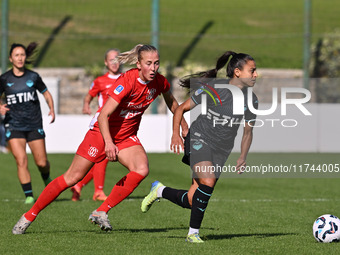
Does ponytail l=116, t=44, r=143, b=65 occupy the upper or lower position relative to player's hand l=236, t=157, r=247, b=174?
upper

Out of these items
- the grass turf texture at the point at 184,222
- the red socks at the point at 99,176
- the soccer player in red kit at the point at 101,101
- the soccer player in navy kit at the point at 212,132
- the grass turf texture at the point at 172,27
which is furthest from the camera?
the grass turf texture at the point at 172,27

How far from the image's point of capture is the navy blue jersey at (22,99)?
9.96 metres

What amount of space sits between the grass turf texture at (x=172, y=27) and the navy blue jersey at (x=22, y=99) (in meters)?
21.5

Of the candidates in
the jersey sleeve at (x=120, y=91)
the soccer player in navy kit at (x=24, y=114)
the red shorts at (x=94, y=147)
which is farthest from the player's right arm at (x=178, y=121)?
the soccer player in navy kit at (x=24, y=114)

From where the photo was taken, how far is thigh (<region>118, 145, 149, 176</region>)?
706 cm

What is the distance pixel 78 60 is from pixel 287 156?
1508cm

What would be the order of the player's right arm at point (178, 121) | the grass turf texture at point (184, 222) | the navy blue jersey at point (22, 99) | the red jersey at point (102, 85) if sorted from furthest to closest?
the red jersey at point (102, 85), the navy blue jersey at point (22, 99), the player's right arm at point (178, 121), the grass turf texture at point (184, 222)

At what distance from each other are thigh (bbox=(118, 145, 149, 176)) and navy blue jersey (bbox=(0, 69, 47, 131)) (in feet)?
10.9

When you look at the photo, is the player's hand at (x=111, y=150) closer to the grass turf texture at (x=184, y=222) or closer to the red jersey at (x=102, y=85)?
the grass turf texture at (x=184, y=222)

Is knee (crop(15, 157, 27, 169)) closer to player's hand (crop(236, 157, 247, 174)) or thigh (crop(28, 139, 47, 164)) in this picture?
thigh (crop(28, 139, 47, 164))

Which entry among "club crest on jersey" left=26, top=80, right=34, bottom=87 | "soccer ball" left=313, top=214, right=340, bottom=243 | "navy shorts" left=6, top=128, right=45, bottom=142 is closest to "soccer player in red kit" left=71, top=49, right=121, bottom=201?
"navy shorts" left=6, top=128, right=45, bottom=142

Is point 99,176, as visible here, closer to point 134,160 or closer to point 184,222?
point 184,222

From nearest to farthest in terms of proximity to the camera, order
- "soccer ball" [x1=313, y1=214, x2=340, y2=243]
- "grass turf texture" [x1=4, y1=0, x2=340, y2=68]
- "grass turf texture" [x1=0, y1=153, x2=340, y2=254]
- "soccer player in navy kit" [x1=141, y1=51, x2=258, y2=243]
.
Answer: "grass turf texture" [x1=0, y1=153, x2=340, y2=254] → "soccer player in navy kit" [x1=141, y1=51, x2=258, y2=243] → "soccer ball" [x1=313, y1=214, x2=340, y2=243] → "grass turf texture" [x1=4, y1=0, x2=340, y2=68]

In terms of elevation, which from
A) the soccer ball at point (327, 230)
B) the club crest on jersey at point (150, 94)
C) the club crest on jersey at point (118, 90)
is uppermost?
the club crest on jersey at point (118, 90)
